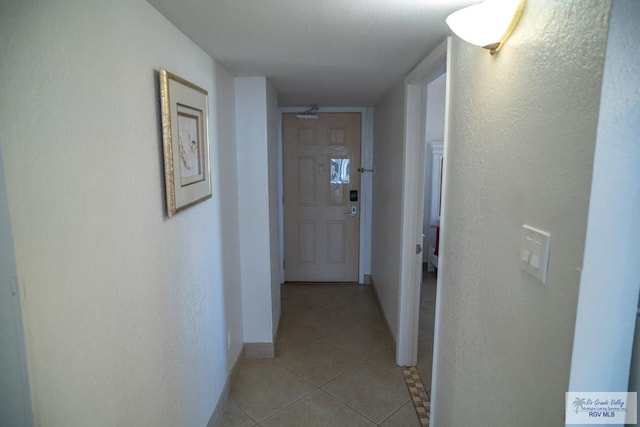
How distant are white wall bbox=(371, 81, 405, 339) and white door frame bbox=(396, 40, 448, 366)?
12 cm

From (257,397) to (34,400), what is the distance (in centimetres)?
182

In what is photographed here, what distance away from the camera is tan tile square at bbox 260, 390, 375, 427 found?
2.16 meters

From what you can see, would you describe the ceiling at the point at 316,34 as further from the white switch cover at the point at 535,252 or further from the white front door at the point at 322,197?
the white front door at the point at 322,197

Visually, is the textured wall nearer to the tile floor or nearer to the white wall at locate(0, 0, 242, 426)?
the tile floor

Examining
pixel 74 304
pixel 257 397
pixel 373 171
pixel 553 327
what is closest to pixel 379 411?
pixel 257 397

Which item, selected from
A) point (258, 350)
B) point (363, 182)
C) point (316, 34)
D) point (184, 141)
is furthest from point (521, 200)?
point (363, 182)

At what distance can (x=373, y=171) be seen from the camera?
13.9 ft

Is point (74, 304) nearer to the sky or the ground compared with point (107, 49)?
nearer to the ground

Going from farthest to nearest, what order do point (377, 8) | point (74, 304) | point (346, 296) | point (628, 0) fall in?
point (346, 296), point (377, 8), point (74, 304), point (628, 0)

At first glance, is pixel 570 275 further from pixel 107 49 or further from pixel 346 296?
pixel 346 296

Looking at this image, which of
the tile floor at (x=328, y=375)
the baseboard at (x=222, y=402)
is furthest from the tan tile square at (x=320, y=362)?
the baseboard at (x=222, y=402)

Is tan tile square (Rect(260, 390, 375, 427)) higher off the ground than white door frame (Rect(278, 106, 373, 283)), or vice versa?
white door frame (Rect(278, 106, 373, 283))

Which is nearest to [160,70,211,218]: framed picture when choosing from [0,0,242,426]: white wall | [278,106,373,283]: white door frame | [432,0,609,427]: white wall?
[0,0,242,426]: white wall

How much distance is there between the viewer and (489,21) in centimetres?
101
